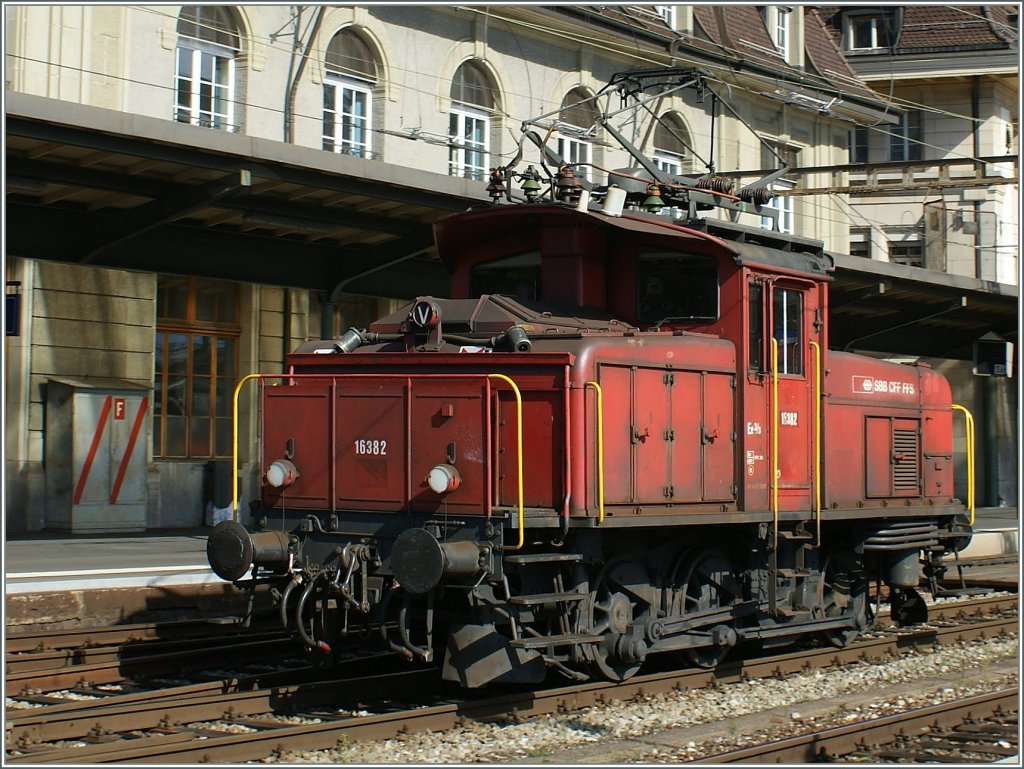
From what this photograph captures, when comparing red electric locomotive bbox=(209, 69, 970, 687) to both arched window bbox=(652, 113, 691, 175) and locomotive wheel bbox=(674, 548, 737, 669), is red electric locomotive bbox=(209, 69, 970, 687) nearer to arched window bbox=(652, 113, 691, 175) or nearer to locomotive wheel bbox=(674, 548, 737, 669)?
locomotive wheel bbox=(674, 548, 737, 669)

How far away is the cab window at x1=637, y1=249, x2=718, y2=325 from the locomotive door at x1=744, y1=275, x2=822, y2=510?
1.09ft

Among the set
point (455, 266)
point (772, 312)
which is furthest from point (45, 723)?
point (772, 312)

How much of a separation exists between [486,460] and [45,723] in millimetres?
3162

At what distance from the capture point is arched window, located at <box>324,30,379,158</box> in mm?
23453

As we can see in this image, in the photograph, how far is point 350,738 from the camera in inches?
314

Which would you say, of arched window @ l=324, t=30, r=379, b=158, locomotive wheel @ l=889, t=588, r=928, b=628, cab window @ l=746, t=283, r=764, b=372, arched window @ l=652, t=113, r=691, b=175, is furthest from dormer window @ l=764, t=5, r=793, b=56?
cab window @ l=746, t=283, r=764, b=372

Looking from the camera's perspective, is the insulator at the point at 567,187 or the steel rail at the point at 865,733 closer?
the steel rail at the point at 865,733

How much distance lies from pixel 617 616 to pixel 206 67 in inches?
594

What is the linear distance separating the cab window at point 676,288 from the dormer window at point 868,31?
35.9 meters

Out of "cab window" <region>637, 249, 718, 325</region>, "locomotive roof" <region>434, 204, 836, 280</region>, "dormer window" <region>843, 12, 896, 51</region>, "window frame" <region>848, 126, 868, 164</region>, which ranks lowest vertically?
"cab window" <region>637, 249, 718, 325</region>

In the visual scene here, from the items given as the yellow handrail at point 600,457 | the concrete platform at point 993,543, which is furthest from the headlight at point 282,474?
the concrete platform at point 993,543

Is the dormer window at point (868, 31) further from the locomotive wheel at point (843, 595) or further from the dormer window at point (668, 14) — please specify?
the locomotive wheel at point (843, 595)

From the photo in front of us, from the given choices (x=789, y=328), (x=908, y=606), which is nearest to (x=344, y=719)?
(x=789, y=328)

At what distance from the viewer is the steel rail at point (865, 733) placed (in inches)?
300
